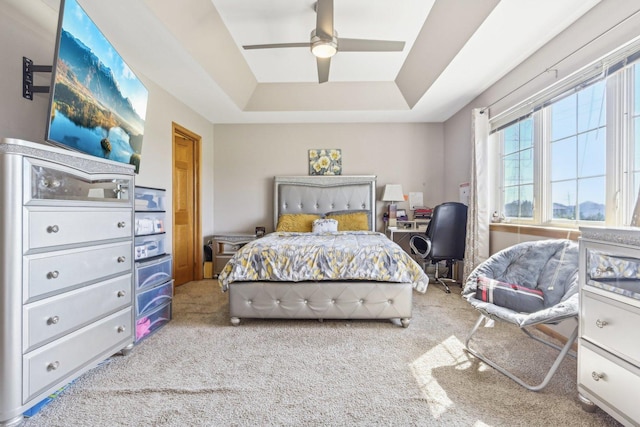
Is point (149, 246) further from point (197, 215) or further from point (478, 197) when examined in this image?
point (478, 197)

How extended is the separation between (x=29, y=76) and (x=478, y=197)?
13.3 feet

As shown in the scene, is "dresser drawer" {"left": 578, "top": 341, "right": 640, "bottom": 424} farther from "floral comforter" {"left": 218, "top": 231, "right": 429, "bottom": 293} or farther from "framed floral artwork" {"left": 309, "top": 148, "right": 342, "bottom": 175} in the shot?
"framed floral artwork" {"left": 309, "top": 148, "right": 342, "bottom": 175}

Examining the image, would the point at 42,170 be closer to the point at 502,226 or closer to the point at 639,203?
the point at 639,203

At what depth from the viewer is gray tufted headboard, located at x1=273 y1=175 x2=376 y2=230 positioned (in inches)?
175

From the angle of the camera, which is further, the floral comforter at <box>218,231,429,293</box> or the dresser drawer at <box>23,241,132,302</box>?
the floral comforter at <box>218,231,429,293</box>

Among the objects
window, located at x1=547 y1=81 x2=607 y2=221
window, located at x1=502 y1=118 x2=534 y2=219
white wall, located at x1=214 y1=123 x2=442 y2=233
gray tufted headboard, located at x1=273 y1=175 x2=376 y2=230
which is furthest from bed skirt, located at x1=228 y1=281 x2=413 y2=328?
white wall, located at x1=214 y1=123 x2=442 y2=233

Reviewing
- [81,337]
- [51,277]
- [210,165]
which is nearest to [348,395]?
[81,337]

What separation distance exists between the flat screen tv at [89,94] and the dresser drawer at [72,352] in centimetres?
111

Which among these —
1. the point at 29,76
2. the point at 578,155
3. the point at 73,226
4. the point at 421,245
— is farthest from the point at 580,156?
the point at 29,76

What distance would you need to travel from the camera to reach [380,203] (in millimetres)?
4648

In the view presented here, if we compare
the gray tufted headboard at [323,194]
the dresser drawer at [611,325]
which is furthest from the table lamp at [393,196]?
the dresser drawer at [611,325]

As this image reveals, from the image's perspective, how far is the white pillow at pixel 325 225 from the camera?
12.5 ft

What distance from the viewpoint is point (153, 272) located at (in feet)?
7.68

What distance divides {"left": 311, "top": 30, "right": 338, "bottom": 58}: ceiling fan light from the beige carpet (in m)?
2.36
